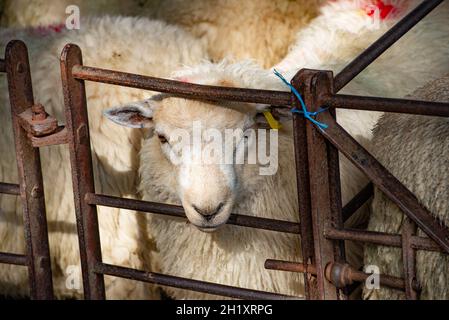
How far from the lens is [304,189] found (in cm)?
272

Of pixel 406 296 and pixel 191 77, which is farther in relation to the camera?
pixel 191 77

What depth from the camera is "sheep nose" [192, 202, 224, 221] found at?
116 inches

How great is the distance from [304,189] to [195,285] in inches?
22.3

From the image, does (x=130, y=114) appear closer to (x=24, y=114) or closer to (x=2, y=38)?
(x=24, y=114)

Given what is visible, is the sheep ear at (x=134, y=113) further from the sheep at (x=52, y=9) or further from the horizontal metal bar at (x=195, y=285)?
the sheep at (x=52, y=9)

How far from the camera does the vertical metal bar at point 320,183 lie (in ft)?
8.50

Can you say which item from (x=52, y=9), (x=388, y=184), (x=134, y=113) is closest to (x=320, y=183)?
(x=388, y=184)

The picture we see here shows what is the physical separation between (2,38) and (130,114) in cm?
113

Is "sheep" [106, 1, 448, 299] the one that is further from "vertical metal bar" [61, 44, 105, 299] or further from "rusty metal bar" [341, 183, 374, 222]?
"rusty metal bar" [341, 183, 374, 222]

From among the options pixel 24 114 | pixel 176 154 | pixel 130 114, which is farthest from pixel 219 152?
pixel 24 114

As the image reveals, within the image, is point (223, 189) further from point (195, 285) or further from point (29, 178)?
point (29, 178)

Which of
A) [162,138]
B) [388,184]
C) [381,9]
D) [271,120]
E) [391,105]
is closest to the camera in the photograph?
[391,105]

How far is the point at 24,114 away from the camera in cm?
307
